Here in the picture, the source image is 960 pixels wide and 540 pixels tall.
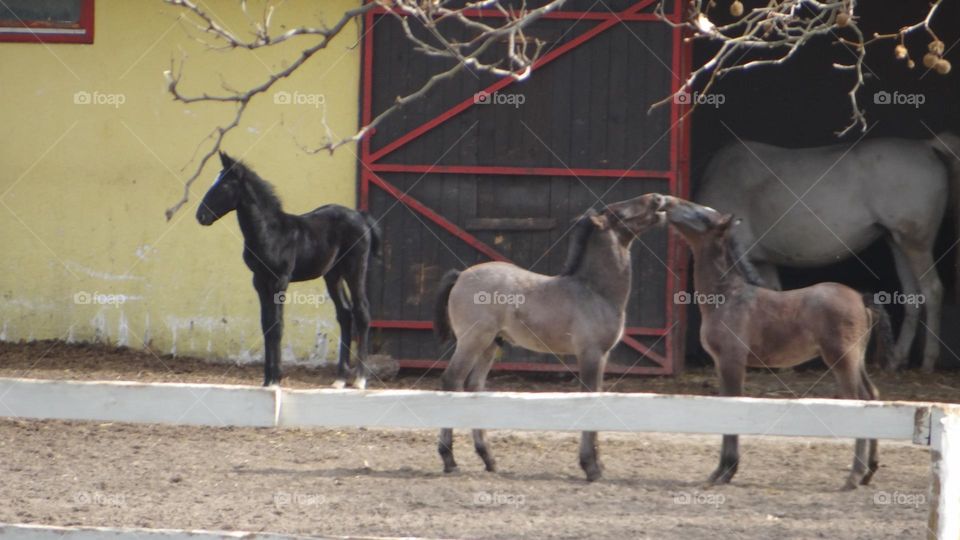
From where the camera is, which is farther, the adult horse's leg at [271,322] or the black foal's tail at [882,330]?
the adult horse's leg at [271,322]

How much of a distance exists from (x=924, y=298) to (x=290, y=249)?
523 cm

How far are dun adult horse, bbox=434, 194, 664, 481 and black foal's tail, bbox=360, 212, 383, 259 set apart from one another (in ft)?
7.72

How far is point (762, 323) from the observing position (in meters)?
7.02

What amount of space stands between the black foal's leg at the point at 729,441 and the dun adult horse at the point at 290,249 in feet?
10.1

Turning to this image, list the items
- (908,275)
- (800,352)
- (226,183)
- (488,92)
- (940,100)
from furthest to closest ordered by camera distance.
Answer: (940,100) → (908,275) → (488,92) → (226,183) → (800,352)

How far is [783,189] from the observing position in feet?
37.0

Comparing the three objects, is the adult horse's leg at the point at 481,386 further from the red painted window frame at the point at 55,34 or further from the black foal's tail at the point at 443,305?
the red painted window frame at the point at 55,34

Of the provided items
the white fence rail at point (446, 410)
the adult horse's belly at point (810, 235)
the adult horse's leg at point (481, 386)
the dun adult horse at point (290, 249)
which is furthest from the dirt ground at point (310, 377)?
the white fence rail at point (446, 410)

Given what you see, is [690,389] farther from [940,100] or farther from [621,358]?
[940,100]

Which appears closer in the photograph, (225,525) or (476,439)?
(225,525)

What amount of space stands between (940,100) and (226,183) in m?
6.69

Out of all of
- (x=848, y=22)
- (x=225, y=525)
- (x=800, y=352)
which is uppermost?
(x=848, y=22)

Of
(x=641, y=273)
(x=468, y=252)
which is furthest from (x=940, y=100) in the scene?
(x=468, y=252)

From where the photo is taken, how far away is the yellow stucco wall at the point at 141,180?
1018cm
